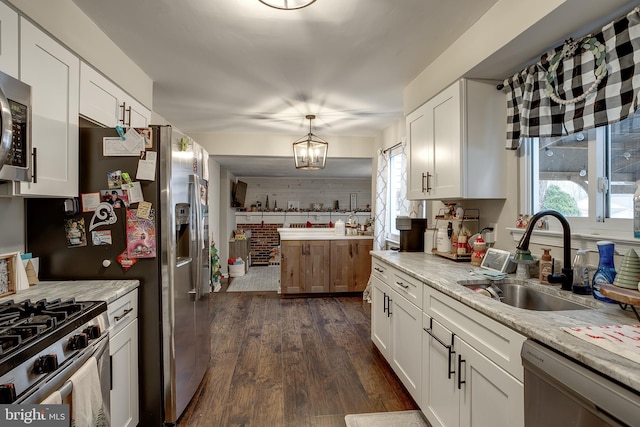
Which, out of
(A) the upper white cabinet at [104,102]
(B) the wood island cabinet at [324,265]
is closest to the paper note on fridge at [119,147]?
(A) the upper white cabinet at [104,102]

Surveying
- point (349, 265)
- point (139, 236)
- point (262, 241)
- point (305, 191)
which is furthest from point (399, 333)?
point (305, 191)

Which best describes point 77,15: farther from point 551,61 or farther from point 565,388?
point 565,388

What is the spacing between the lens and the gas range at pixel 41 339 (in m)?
0.91

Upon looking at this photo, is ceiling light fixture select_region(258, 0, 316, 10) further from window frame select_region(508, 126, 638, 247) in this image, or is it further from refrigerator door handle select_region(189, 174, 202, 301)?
window frame select_region(508, 126, 638, 247)

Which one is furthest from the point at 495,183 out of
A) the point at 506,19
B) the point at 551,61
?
the point at 506,19

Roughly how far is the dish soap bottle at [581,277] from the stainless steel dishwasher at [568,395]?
1.95 ft

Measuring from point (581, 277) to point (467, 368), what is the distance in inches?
25.5

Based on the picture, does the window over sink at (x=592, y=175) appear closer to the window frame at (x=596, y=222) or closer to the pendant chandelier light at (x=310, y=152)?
the window frame at (x=596, y=222)

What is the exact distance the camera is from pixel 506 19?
5.59 feet

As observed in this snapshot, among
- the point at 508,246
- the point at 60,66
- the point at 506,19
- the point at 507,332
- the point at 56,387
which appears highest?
the point at 506,19

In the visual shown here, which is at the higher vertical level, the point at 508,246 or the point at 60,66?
the point at 60,66

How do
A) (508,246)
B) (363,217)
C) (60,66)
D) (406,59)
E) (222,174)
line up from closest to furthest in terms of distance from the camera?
(60,66), (508,246), (406,59), (222,174), (363,217)

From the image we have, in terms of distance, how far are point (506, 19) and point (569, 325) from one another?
60.4 inches

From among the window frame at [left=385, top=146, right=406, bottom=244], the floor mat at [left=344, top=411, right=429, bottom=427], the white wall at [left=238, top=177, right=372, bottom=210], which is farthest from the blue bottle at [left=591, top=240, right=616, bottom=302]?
the white wall at [left=238, top=177, right=372, bottom=210]
